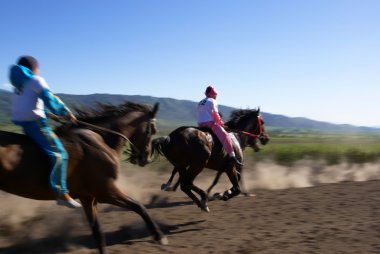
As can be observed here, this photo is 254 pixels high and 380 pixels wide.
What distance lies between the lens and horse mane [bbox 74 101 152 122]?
6.80 metres

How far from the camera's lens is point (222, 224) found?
27.0 ft

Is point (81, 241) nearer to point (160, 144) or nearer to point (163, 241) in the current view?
point (163, 241)

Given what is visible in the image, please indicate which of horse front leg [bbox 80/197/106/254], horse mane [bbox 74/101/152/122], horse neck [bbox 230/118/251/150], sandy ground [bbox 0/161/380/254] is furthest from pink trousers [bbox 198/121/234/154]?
horse front leg [bbox 80/197/106/254]

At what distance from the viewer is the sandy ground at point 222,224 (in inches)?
263

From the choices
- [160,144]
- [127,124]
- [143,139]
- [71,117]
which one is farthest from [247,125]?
[71,117]

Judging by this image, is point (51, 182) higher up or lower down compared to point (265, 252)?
higher up

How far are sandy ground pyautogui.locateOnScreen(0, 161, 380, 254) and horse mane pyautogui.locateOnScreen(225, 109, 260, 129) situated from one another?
2203 millimetres

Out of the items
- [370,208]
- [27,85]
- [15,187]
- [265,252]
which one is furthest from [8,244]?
[370,208]

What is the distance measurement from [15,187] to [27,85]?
139cm

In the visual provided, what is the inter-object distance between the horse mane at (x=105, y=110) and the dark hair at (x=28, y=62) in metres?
1.31

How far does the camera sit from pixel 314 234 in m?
7.17

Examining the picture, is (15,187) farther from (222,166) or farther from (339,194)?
(339,194)

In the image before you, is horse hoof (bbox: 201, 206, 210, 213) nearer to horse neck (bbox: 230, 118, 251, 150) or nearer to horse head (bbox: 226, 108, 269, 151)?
horse neck (bbox: 230, 118, 251, 150)

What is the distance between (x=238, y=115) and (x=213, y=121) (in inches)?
107
